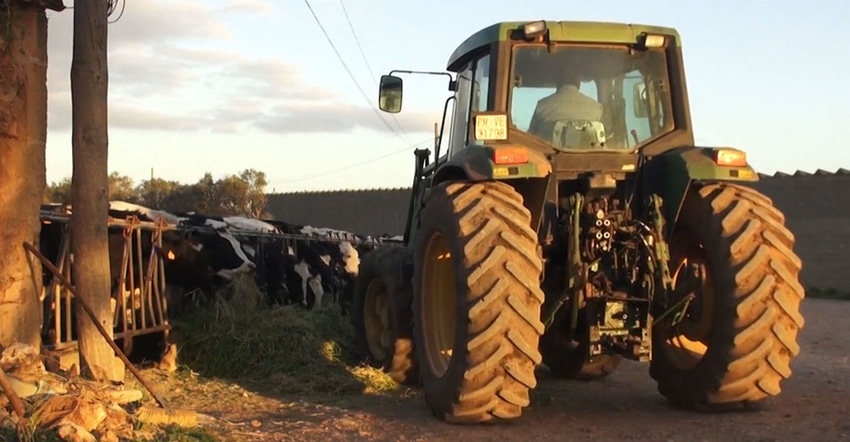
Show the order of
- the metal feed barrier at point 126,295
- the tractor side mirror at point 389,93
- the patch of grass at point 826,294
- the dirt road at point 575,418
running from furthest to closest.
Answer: the patch of grass at point 826,294 < the tractor side mirror at point 389,93 < the metal feed barrier at point 126,295 < the dirt road at point 575,418

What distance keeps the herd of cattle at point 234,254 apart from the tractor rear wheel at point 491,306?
389 centimetres

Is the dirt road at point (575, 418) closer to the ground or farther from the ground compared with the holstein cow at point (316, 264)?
closer to the ground

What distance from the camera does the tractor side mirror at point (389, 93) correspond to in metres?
8.67

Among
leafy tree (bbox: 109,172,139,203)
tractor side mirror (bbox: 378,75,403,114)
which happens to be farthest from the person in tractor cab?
leafy tree (bbox: 109,172,139,203)

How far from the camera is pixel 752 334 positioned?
6281mm

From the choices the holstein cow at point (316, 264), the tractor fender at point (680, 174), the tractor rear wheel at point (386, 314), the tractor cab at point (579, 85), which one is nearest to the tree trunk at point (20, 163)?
the tractor rear wheel at point (386, 314)

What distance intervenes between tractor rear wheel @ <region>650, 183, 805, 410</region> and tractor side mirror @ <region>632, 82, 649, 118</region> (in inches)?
36.4

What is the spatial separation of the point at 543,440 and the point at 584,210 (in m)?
→ 1.66

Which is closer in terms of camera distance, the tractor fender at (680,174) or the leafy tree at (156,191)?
the tractor fender at (680,174)

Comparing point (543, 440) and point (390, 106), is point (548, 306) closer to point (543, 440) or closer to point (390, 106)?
point (543, 440)

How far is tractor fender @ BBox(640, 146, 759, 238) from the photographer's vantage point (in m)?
6.57

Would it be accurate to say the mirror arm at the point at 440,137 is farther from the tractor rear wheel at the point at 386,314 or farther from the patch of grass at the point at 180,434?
the patch of grass at the point at 180,434

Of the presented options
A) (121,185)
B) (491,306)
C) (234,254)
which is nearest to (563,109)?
(491,306)

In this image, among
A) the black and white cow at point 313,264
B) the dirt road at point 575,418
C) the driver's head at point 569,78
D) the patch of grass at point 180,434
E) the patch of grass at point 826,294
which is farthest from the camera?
the patch of grass at point 826,294
